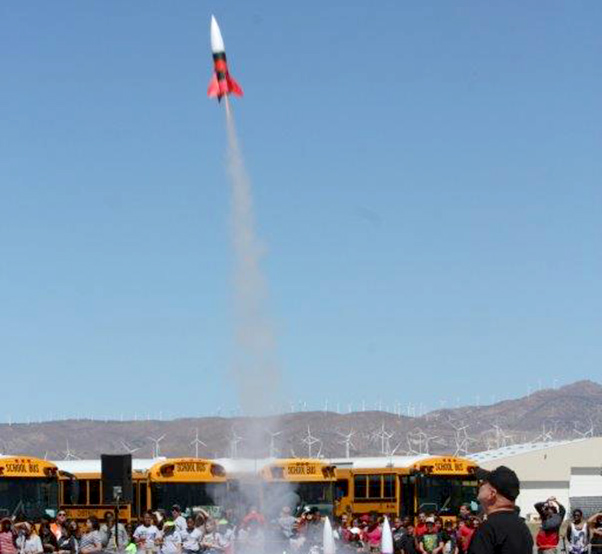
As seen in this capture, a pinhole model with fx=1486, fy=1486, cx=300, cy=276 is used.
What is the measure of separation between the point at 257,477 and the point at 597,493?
173 ft

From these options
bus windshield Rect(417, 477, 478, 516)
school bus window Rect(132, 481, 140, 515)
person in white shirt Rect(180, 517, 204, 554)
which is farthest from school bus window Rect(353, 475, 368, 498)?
person in white shirt Rect(180, 517, 204, 554)

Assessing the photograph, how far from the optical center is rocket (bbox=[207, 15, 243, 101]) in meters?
39.9

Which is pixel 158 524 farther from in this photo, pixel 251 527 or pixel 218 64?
pixel 218 64

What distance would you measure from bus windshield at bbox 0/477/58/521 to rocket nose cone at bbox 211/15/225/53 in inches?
488

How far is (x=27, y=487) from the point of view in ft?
127

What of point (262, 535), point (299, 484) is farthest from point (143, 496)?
point (262, 535)

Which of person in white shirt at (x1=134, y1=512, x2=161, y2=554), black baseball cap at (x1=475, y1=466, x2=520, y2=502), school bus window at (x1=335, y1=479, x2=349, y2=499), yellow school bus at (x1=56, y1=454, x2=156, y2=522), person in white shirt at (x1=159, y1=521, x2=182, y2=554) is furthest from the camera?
school bus window at (x1=335, y1=479, x2=349, y2=499)

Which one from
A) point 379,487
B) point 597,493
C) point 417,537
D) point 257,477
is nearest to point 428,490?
point 379,487

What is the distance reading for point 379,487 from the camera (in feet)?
141

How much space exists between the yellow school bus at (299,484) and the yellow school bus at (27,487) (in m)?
5.76

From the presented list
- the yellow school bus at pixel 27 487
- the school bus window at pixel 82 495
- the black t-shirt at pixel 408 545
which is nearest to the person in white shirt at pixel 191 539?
the black t-shirt at pixel 408 545

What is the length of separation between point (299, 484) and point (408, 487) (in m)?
3.39

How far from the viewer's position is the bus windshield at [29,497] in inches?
1508

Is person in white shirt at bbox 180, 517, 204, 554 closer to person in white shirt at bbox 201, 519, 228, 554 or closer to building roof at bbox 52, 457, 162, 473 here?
person in white shirt at bbox 201, 519, 228, 554
